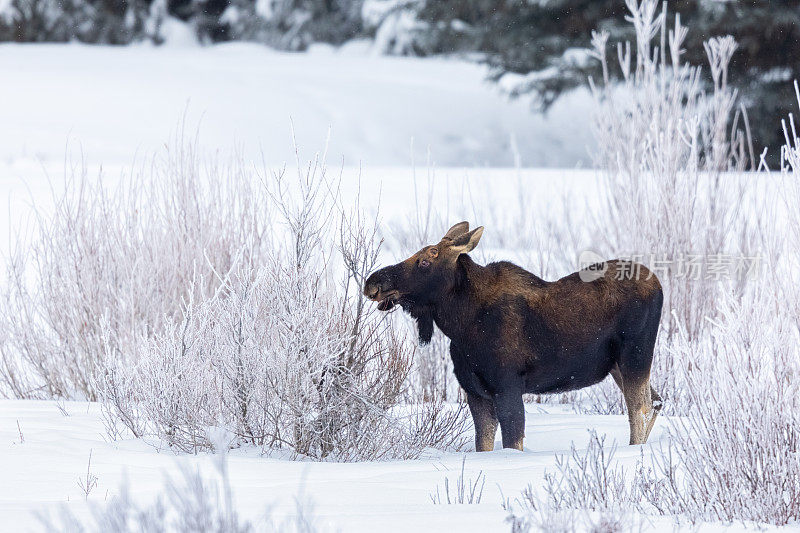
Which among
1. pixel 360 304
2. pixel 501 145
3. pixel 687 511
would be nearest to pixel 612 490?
pixel 687 511

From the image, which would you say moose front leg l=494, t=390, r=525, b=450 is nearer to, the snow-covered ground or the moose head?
the snow-covered ground

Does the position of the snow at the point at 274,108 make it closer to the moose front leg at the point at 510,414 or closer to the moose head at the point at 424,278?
the moose head at the point at 424,278

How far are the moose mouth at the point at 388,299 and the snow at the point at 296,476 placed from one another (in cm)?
64

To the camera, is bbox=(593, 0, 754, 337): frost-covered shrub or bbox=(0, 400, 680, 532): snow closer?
bbox=(0, 400, 680, 532): snow

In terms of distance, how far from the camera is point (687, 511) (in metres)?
3.32

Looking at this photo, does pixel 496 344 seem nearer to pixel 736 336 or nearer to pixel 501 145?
pixel 736 336

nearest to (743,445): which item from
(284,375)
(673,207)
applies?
(284,375)

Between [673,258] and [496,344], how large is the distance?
2.74 metres

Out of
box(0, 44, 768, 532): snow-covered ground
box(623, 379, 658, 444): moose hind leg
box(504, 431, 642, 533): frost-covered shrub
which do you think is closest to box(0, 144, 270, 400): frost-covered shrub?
box(0, 44, 768, 532): snow-covered ground

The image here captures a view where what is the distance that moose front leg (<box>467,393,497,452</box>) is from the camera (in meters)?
4.44

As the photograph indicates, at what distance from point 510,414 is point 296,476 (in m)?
0.93

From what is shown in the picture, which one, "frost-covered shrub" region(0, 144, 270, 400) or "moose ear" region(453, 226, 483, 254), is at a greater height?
"moose ear" region(453, 226, 483, 254)

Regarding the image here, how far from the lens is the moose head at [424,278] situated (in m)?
4.27

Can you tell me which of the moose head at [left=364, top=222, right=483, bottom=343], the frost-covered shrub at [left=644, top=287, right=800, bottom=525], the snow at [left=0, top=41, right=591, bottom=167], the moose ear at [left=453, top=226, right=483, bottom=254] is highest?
the moose ear at [left=453, top=226, right=483, bottom=254]
